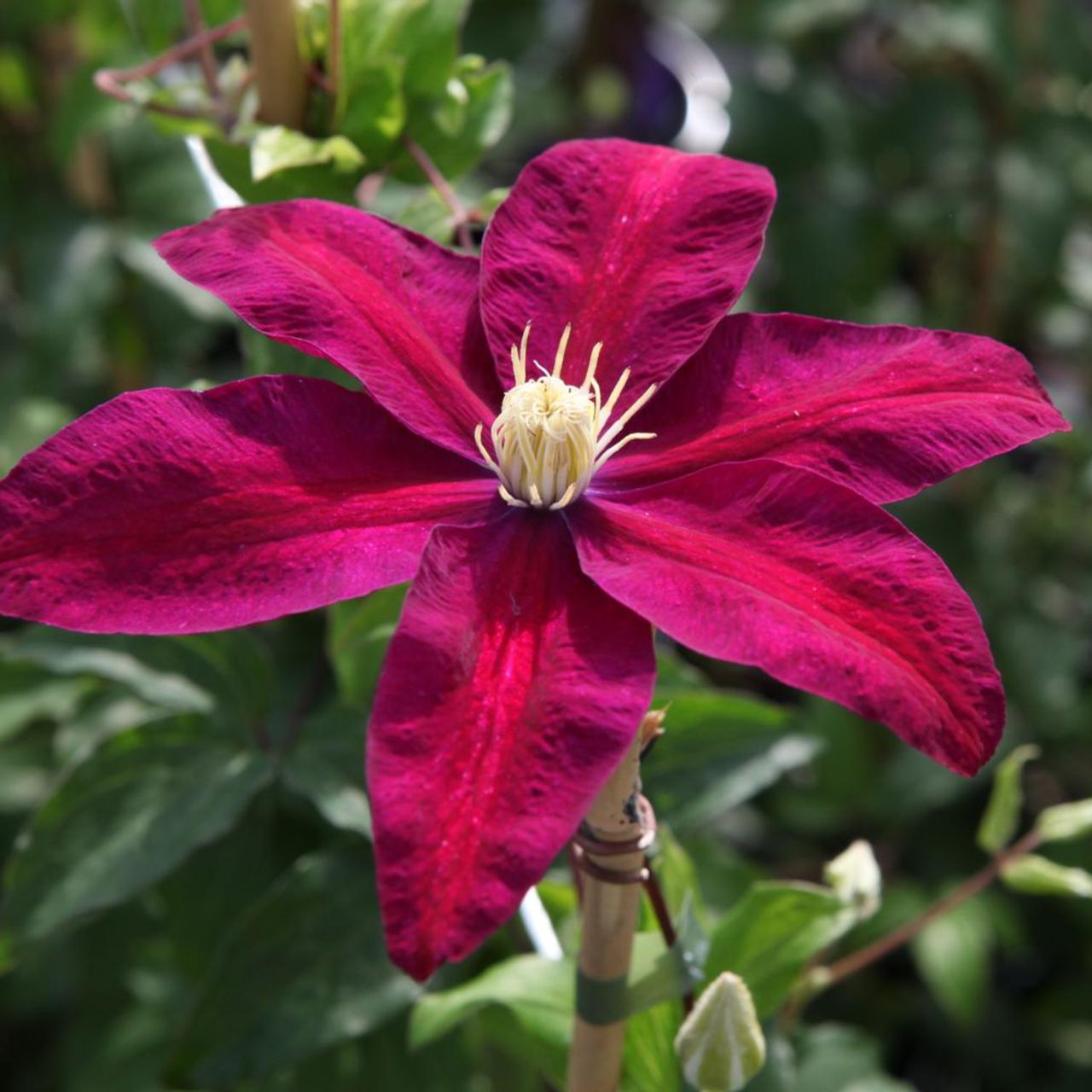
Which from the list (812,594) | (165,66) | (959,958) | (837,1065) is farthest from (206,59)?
(959,958)

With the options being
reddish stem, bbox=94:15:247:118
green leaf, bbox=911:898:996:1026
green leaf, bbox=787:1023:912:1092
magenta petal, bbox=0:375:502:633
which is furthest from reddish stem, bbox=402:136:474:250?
green leaf, bbox=911:898:996:1026

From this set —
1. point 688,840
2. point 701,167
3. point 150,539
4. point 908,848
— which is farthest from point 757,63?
point 150,539

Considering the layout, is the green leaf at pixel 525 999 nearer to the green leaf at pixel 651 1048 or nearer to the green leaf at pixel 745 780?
the green leaf at pixel 651 1048

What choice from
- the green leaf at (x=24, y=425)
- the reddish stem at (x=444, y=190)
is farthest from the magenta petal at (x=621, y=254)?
the green leaf at (x=24, y=425)

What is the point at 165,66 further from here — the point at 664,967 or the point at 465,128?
the point at 664,967

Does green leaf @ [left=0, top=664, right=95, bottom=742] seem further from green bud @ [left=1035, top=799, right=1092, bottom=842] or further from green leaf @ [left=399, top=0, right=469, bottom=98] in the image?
green bud @ [left=1035, top=799, right=1092, bottom=842]
